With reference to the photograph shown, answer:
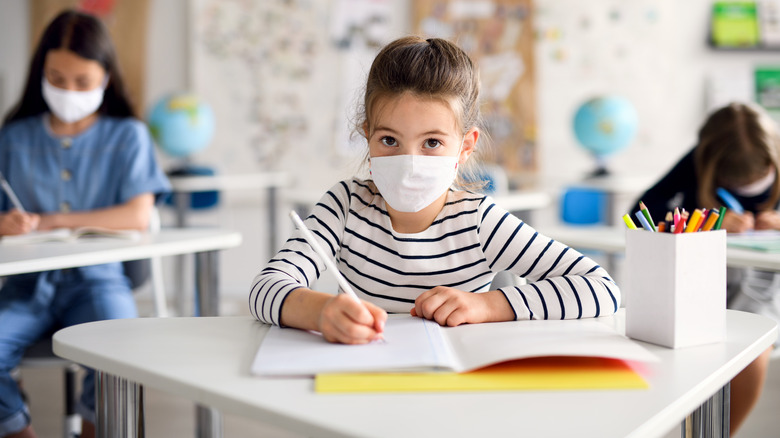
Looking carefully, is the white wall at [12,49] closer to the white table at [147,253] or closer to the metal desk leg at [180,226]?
the metal desk leg at [180,226]

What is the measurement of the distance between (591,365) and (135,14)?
3.93 metres

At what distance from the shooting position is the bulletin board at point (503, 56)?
4.28 m

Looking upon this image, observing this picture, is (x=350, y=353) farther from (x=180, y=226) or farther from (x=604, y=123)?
(x=604, y=123)

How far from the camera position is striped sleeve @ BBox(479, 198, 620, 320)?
0.96 m

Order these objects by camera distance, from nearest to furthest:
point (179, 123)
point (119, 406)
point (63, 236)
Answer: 1. point (119, 406)
2. point (63, 236)
3. point (179, 123)

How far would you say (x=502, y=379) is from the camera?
2.35ft

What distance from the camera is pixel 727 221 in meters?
1.79

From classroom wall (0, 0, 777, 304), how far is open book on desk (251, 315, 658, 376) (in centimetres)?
335

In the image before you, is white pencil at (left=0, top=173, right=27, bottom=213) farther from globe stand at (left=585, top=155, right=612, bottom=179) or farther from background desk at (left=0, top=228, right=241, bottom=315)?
globe stand at (left=585, top=155, right=612, bottom=179)

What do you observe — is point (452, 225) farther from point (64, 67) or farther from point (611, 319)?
point (64, 67)

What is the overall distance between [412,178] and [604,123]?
2.78 metres

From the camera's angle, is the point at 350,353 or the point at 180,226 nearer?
the point at 350,353

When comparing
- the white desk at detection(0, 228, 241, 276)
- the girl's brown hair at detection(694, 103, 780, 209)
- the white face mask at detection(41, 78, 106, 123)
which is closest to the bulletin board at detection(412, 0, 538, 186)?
the girl's brown hair at detection(694, 103, 780, 209)

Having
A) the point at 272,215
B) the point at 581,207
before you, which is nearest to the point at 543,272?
the point at 581,207
